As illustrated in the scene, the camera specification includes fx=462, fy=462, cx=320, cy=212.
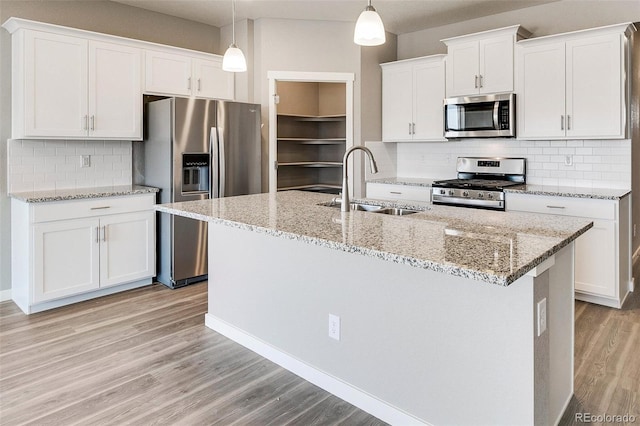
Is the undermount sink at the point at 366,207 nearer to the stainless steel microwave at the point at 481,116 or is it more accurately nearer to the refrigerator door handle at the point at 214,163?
the refrigerator door handle at the point at 214,163

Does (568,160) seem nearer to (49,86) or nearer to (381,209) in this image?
(381,209)

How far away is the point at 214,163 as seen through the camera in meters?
4.25

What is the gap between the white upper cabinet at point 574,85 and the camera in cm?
368

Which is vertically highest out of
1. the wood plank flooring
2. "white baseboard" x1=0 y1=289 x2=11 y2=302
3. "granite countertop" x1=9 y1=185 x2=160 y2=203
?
"granite countertop" x1=9 y1=185 x2=160 y2=203

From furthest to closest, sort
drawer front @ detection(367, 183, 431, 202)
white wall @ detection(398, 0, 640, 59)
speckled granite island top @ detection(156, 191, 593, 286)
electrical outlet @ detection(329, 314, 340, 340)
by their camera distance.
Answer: drawer front @ detection(367, 183, 431, 202)
white wall @ detection(398, 0, 640, 59)
electrical outlet @ detection(329, 314, 340, 340)
speckled granite island top @ detection(156, 191, 593, 286)

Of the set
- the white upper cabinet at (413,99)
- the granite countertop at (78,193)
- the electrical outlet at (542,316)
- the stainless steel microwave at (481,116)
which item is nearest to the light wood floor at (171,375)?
the electrical outlet at (542,316)

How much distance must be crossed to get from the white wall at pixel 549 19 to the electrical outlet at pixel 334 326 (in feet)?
11.8

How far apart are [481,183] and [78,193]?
353 cm

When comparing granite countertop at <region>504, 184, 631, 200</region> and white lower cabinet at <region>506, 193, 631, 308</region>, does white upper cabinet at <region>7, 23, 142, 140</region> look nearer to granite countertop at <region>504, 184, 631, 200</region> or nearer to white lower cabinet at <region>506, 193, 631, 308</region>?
granite countertop at <region>504, 184, 631, 200</region>

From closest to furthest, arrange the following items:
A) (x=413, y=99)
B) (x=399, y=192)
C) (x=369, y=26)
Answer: (x=369, y=26)
(x=399, y=192)
(x=413, y=99)

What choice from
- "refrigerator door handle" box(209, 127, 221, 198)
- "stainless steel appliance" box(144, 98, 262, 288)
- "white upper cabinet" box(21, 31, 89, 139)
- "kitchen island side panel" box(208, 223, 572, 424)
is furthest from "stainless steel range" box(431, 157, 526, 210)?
"white upper cabinet" box(21, 31, 89, 139)

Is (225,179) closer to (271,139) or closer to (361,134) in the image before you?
(271,139)

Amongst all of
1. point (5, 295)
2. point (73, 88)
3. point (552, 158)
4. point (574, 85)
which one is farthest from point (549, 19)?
point (5, 295)

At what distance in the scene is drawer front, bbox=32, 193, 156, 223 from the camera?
3.45 meters
